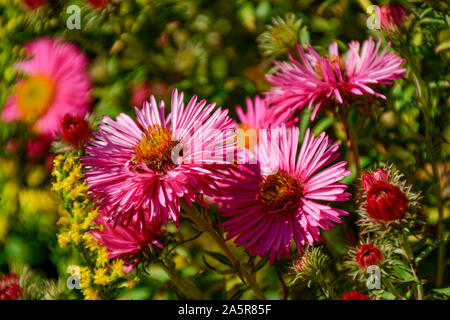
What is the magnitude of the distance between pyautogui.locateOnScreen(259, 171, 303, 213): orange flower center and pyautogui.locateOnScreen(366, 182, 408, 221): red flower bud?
11cm

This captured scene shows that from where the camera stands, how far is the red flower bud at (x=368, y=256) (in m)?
0.52

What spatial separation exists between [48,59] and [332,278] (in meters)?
0.63

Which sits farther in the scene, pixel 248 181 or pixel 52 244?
pixel 52 244

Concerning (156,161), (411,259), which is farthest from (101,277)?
(411,259)

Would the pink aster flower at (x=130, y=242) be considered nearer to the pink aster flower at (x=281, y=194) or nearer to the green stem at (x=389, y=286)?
the pink aster flower at (x=281, y=194)

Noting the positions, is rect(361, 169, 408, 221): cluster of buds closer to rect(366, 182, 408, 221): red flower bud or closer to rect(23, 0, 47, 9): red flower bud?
rect(366, 182, 408, 221): red flower bud

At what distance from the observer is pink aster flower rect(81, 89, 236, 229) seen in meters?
0.51

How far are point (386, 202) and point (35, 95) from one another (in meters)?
0.67

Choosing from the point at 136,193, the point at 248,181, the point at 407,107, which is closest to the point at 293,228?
the point at 248,181

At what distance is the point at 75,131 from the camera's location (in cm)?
67

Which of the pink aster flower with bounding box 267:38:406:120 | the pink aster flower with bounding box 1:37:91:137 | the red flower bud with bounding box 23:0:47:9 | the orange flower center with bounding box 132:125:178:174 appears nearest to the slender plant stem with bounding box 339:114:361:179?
the pink aster flower with bounding box 267:38:406:120

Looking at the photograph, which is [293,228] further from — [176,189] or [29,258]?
[29,258]
